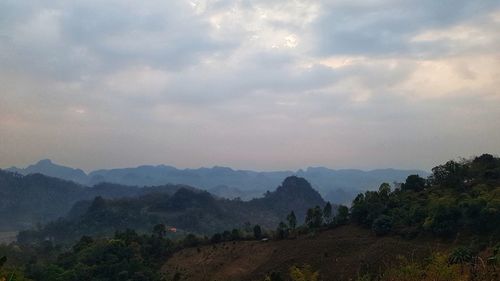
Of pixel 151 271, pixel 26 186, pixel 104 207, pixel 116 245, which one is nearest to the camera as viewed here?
pixel 151 271

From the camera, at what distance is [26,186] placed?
184250mm

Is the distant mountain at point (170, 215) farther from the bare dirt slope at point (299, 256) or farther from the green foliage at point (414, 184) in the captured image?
the green foliage at point (414, 184)

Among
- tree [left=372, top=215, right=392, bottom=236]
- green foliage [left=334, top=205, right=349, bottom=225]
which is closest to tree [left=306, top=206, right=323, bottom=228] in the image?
green foliage [left=334, top=205, right=349, bottom=225]

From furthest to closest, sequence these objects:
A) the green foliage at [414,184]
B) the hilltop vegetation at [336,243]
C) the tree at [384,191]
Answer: the green foliage at [414,184] < the tree at [384,191] < the hilltop vegetation at [336,243]

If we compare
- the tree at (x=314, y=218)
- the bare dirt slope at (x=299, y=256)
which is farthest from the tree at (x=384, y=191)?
the tree at (x=314, y=218)

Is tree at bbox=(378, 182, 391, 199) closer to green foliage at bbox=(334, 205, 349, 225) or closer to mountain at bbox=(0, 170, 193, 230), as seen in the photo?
green foliage at bbox=(334, 205, 349, 225)

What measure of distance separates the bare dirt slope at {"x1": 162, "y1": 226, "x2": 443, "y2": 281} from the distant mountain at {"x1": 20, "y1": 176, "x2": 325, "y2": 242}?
5244 cm

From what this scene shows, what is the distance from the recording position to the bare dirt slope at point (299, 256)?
34469 millimetres

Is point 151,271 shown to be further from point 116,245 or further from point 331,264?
point 331,264

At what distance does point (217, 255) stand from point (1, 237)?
107m

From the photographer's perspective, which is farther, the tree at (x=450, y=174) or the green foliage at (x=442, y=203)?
the tree at (x=450, y=174)

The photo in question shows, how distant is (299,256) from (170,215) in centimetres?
7927

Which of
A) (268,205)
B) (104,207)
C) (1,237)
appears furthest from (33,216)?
(268,205)

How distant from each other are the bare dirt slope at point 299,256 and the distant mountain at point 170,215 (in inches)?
2065
